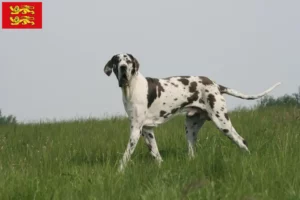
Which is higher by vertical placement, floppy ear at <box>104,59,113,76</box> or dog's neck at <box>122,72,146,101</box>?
floppy ear at <box>104,59,113,76</box>

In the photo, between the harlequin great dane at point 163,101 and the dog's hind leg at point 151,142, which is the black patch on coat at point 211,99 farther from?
the dog's hind leg at point 151,142

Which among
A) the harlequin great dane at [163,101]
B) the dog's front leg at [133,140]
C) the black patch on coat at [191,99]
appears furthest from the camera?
A: the black patch on coat at [191,99]

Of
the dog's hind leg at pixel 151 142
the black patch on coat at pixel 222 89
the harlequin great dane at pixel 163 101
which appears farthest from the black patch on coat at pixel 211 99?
the dog's hind leg at pixel 151 142

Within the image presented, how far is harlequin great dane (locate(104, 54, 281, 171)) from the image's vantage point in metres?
6.82

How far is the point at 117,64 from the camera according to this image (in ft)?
22.5

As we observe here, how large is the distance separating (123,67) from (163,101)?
1.01 metres

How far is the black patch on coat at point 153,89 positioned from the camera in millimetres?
7047

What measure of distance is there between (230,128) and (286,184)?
316cm

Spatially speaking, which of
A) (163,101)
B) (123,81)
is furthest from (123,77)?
(163,101)

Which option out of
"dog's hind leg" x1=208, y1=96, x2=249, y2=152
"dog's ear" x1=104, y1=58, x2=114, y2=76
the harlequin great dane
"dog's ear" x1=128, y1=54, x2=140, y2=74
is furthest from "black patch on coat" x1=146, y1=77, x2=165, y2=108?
"dog's hind leg" x1=208, y1=96, x2=249, y2=152

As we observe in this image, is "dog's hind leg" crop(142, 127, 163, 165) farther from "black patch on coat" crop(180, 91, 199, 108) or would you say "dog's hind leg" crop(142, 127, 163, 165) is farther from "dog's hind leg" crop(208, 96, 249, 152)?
"dog's hind leg" crop(208, 96, 249, 152)

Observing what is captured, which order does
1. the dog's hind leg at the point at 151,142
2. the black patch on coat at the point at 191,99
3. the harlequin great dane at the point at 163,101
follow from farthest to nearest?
the black patch on coat at the point at 191,99
the dog's hind leg at the point at 151,142
the harlequin great dane at the point at 163,101

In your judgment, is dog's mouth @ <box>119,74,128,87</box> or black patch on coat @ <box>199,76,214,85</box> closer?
dog's mouth @ <box>119,74,128,87</box>

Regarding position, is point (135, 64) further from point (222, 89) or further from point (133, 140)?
point (222, 89)
